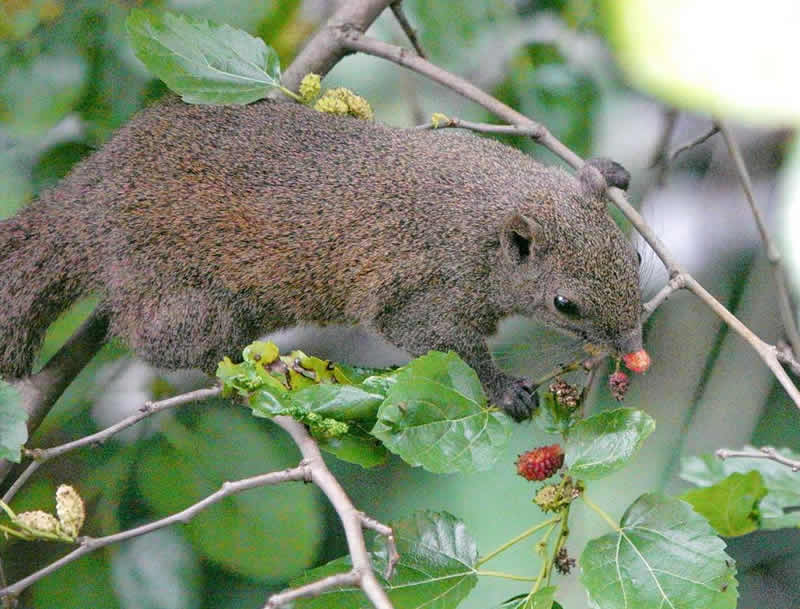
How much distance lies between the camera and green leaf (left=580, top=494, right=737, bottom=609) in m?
1.94

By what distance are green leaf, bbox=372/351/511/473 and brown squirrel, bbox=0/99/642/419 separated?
0.75 m

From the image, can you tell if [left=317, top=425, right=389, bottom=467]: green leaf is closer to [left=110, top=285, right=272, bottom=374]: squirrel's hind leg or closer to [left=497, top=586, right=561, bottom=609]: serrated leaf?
[left=497, top=586, right=561, bottom=609]: serrated leaf

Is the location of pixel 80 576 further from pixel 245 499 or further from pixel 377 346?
pixel 377 346

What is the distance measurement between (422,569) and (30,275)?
1.69 m

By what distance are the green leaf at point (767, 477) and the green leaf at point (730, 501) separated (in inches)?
3.9

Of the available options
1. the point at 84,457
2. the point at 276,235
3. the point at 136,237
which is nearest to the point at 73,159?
the point at 136,237

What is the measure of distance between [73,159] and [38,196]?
9.1 inches

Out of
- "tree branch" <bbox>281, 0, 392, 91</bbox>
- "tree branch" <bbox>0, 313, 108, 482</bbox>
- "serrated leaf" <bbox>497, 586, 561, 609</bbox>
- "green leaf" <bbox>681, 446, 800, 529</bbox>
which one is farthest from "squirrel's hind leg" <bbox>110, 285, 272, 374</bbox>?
"green leaf" <bbox>681, 446, 800, 529</bbox>

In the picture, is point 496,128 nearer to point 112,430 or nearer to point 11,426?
point 112,430

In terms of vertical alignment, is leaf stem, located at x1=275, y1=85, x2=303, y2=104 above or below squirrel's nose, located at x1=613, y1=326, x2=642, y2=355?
above

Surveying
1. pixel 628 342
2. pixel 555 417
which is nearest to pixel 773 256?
pixel 628 342

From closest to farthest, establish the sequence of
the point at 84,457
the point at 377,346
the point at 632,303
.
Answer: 1. the point at 632,303
2. the point at 84,457
3. the point at 377,346

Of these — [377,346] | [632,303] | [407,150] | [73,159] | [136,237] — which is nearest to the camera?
[632,303]

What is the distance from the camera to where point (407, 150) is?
10.6ft
